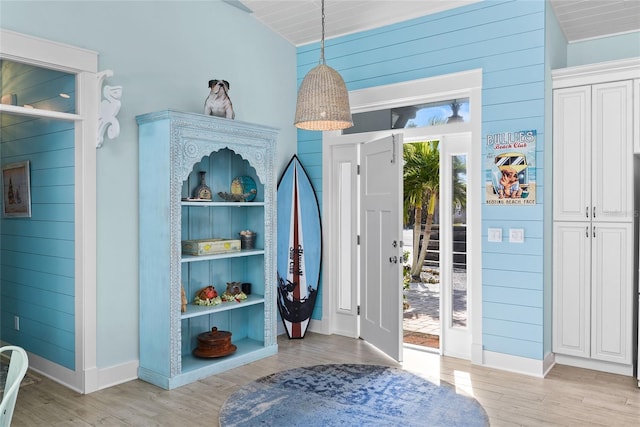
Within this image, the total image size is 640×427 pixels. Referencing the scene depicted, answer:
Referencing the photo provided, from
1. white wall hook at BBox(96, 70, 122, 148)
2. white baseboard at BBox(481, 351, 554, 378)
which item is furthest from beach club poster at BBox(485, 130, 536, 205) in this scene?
white wall hook at BBox(96, 70, 122, 148)

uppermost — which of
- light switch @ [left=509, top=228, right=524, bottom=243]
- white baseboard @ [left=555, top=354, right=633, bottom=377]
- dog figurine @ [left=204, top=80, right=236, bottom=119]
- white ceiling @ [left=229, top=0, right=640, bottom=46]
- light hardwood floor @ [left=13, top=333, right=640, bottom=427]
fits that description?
white ceiling @ [left=229, top=0, right=640, bottom=46]

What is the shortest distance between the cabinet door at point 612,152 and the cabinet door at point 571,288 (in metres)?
0.23

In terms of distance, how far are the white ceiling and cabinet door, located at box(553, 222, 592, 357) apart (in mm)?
1765

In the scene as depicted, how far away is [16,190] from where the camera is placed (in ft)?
13.0

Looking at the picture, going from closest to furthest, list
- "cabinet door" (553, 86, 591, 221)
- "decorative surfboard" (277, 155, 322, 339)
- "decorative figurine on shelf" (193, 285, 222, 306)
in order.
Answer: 1. "cabinet door" (553, 86, 591, 221)
2. "decorative figurine on shelf" (193, 285, 222, 306)
3. "decorative surfboard" (277, 155, 322, 339)

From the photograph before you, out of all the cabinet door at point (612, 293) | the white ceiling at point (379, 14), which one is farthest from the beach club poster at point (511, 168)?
the white ceiling at point (379, 14)

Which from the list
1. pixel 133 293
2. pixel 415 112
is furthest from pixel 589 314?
pixel 133 293

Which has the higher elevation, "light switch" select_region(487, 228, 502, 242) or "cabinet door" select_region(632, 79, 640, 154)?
"cabinet door" select_region(632, 79, 640, 154)

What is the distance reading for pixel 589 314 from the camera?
3914mm

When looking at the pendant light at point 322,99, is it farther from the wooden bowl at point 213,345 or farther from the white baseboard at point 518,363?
the white baseboard at point 518,363

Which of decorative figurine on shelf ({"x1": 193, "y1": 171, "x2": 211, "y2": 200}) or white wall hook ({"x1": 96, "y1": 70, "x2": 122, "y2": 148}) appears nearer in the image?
white wall hook ({"x1": 96, "y1": 70, "x2": 122, "y2": 148})

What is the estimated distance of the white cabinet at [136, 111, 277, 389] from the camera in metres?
3.56

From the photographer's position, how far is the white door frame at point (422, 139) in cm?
407

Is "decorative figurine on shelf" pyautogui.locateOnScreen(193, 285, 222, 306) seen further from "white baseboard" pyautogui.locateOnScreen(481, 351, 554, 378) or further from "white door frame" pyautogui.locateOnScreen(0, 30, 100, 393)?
"white baseboard" pyautogui.locateOnScreen(481, 351, 554, 378)
